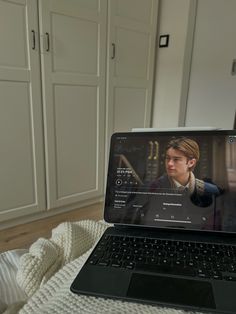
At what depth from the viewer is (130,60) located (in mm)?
2025

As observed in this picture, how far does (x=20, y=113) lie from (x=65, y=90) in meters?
0.34

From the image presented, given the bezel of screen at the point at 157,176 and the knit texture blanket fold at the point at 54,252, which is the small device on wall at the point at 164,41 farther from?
the knit texture blanket fold at the point at 54,252

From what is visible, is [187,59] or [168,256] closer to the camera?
[168,256]

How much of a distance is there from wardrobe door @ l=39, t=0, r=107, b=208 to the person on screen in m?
1.27

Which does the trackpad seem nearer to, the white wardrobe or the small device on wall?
the white wardrobe

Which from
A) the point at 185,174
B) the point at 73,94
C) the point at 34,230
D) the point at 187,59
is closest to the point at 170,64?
the point at 187,59

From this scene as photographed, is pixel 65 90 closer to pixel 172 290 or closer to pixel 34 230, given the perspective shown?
pixel 34 230

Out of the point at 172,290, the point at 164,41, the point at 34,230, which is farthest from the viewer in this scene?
the point at 164,41

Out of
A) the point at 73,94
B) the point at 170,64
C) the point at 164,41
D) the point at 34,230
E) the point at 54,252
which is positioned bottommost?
the point at 34,230

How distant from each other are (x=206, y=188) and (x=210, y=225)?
0.08 meters

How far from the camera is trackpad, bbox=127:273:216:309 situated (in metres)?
0.38

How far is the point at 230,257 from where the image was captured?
0.49 meters

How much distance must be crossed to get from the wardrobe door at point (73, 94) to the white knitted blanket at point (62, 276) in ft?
4.07

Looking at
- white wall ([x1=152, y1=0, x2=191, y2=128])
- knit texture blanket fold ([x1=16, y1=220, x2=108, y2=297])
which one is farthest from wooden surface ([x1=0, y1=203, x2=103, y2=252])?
→ knit texture blanket fold ([x1=16, y1=220, x2=108, y2=297])
